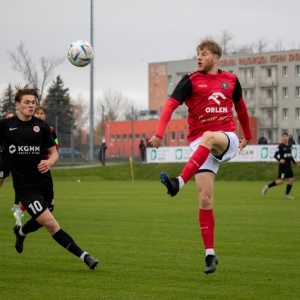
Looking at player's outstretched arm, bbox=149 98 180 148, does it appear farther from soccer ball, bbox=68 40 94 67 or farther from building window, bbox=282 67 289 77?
building window, bbox=282 67 289 77

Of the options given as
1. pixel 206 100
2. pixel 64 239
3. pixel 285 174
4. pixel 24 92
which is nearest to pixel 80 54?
pixel 24 92

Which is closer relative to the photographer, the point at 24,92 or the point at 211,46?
the point at 211,46

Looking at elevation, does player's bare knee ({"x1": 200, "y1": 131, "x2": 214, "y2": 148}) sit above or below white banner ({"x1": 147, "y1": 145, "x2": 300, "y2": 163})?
above

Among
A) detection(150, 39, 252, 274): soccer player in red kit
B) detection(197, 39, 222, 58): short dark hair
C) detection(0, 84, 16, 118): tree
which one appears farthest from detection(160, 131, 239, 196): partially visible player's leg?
detection(0, 84, 16, 118): tree

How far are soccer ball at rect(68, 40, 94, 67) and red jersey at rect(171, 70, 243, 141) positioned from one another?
25.7ft

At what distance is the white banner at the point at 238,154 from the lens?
45.0 meters

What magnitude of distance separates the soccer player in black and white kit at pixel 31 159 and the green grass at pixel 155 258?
1.79 feet

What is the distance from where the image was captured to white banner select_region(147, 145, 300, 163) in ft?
148

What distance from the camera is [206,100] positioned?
879 cm

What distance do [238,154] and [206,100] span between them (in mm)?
38274

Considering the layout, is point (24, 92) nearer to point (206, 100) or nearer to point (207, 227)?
point (206, 100)

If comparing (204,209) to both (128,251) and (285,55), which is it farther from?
Result: (285,55)

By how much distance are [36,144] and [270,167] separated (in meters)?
36.5

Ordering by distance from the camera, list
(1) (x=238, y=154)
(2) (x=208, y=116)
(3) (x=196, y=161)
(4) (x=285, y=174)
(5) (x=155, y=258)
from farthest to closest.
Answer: (1) (x=238, y=154)
(4) (x=285, y=174)
(5) (x=155, y=258)
(2) (x=208, y=116)
(3) (x=196, y=161)
